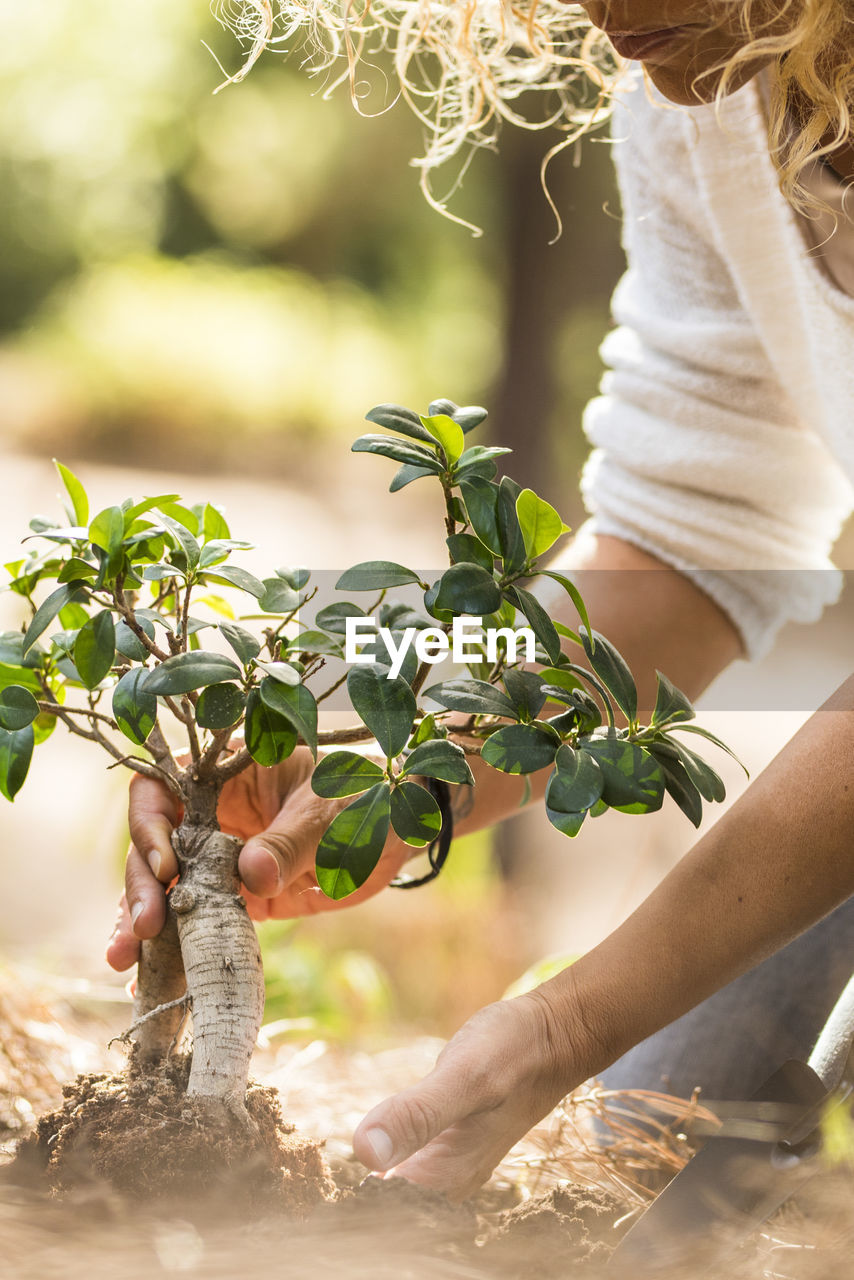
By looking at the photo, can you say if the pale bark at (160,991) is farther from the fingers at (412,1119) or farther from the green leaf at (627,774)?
the green leaf at (627,774)

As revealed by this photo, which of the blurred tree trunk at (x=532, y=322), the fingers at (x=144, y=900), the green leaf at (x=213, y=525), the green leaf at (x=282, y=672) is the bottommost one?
the fingers at (x=144, y=900)

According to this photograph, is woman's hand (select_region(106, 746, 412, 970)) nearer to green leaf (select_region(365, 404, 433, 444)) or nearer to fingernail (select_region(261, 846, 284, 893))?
fingernail (select_region(261, 846, 284, 893))

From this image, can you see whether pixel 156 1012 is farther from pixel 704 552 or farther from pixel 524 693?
pixel 704 552

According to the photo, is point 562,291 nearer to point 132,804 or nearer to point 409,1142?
point 132,804

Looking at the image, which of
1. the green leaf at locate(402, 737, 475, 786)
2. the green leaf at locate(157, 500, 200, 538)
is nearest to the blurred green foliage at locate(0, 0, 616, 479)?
the green leaf at locate(157, 500, 200, 538)

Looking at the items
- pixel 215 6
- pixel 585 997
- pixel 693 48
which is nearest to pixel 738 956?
pixel 585 997

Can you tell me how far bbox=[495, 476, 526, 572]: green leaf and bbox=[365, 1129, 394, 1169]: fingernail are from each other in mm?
257

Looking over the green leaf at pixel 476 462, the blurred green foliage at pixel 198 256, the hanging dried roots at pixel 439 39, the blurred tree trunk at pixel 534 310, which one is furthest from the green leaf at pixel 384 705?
the blurred green foliage at pixel 198 256

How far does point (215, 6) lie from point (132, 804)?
511 mm

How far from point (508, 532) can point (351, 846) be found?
0.16m

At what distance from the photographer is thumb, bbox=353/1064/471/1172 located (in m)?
0.45

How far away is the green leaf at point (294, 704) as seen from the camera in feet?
1.51

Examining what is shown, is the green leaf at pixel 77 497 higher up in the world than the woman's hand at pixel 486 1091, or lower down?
higher up

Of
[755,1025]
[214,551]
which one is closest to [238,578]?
[214,551]
